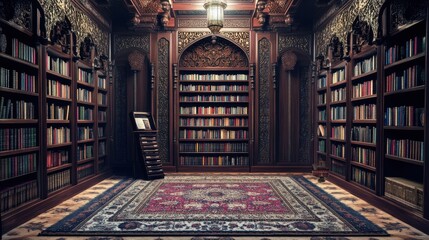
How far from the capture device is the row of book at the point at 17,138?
373 centimetres

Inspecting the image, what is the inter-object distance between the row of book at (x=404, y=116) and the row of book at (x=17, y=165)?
4.70 metres

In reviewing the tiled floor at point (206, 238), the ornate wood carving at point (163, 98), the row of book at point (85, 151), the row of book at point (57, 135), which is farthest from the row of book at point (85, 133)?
the ornate wood carving at point (163, 98)

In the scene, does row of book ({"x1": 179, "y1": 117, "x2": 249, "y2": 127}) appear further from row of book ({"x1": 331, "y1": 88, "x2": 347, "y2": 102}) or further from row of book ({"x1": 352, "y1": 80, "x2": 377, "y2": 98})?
row of book ({"x1": 352, "y1": 80, "x2": 377, "y2": 98})

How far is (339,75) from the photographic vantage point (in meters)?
6.31

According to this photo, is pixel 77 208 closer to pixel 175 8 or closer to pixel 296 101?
pixel 175 8

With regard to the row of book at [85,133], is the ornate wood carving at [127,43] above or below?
above

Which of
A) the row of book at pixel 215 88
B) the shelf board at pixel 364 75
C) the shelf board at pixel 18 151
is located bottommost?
the shelf board at pixel 18 151

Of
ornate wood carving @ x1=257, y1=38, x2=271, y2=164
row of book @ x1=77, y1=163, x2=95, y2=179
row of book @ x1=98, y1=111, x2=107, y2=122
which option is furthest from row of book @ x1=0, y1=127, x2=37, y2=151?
ornate wood carving @ x1=257, y1=38, x2=271, y2=164

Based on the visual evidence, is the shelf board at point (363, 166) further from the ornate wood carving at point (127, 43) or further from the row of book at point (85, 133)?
the ornate wood carving at point (127, 43)

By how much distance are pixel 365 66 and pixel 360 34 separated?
53 cm

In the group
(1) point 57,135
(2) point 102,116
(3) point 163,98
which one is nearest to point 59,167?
(1) point 57,135

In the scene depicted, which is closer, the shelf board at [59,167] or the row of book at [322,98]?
the shelf board at [59,167]

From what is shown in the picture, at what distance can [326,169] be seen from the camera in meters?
6.71

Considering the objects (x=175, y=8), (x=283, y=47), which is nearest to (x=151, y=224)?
(x=175, y=8)
